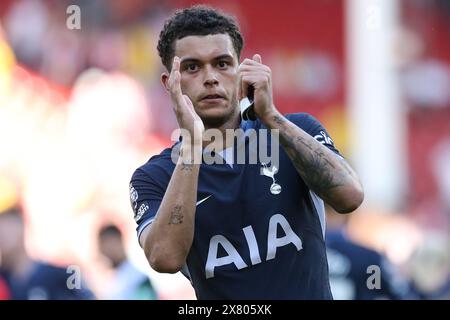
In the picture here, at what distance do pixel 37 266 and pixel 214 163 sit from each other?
17.2 feet

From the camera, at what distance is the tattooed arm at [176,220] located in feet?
15.9

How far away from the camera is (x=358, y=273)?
9.11 m

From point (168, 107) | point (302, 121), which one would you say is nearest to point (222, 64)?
point (302, 121)

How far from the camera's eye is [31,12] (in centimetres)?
1877

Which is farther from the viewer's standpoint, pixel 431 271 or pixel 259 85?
pixel 431 271

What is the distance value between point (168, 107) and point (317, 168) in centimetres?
1349

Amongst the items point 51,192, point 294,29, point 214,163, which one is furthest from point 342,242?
point 294,29

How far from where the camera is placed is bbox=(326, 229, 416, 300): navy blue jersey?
352 inches

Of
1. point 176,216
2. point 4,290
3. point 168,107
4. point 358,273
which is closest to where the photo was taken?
point 176,216

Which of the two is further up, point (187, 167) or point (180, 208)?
point (187, 167)

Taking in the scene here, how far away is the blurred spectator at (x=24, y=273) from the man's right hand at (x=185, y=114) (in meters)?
4.32

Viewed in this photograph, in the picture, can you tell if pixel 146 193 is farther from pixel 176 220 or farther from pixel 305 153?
pixel 305 153

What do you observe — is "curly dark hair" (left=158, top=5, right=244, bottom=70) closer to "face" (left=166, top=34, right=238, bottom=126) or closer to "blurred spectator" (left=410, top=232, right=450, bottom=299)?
"face" (left=166, top=34, right=238, bottom=126)
